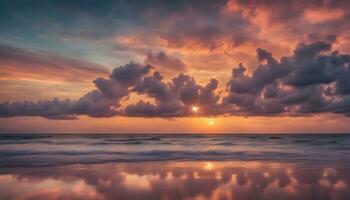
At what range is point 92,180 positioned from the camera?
12273 millimetres

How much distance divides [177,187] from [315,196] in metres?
4.57

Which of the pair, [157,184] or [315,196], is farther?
[157,184]

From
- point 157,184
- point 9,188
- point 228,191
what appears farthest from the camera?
point 157,184

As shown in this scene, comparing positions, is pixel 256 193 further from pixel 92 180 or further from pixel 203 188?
pixel 92 180

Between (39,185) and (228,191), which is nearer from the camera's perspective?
(228,191)

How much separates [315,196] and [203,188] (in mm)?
3608

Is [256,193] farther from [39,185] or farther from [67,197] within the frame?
[39,185]

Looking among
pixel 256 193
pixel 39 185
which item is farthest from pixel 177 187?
pixel 39 185

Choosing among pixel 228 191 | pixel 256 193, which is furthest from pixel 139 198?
pixel 256 193

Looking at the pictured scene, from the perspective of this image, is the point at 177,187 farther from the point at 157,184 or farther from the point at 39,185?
the point at 39,185

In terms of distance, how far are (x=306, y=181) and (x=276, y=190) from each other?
8.47ft

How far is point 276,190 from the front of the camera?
10008mm

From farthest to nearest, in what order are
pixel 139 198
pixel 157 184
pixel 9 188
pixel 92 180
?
pixel 92 180, pixel 157 184, pixel 9 188, pixel 139 198

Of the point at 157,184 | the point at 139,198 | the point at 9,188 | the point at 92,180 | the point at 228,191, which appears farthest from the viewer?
the point at 92,180
